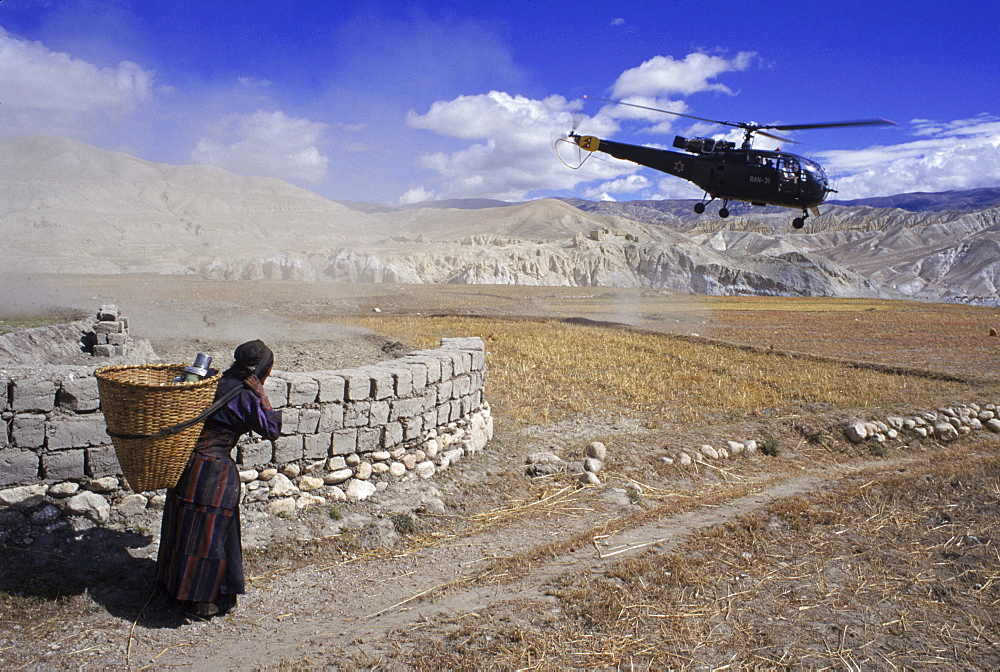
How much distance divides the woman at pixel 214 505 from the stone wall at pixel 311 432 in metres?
1.67

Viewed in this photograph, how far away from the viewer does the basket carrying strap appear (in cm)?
417

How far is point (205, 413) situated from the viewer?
4.37 metres

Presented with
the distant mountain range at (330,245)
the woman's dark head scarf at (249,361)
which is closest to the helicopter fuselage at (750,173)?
the woman's dark head scarf at (249,361)

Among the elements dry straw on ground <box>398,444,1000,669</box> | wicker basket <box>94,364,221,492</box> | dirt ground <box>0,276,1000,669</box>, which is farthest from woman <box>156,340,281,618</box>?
dry straw on ground <box>398,444,1000,669</box>

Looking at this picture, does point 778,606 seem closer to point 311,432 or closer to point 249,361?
point 249,361

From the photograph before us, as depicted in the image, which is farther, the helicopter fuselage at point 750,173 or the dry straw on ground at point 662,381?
the helicopter fuselage at point 750,173

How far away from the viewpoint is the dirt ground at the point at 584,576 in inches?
175

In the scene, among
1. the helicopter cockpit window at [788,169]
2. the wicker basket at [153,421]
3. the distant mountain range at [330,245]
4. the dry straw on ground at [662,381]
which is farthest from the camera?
the distant mountain range at [330,245]

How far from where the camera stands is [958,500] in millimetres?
7453

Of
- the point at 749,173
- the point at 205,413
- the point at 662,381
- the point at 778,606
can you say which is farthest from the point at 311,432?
the point at 749,173

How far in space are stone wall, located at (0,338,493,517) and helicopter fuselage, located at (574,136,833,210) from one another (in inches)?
576

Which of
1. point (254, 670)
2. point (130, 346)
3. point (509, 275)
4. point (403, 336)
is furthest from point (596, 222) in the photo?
point (254, 670)

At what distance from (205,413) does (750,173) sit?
1991 cm

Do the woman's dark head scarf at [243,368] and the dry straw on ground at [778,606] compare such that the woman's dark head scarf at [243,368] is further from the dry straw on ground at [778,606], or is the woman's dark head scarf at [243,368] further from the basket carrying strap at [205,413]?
the dry straw on ground at [778,606]
